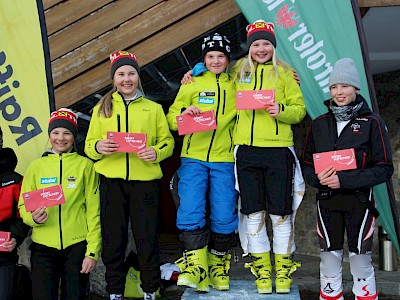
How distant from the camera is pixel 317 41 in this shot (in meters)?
4.58

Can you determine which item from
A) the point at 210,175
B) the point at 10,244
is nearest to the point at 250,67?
the point at 210,175

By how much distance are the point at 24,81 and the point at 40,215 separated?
161 cm

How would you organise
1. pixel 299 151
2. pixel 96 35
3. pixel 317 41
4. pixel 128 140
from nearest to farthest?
pixel 128 140 → pixel 317 41 → pixel 96 35 → pixel 299 151

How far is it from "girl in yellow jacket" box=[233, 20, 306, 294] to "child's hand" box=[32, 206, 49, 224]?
1.33m

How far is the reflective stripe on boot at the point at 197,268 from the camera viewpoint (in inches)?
149

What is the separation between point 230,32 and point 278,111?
6.02 feet

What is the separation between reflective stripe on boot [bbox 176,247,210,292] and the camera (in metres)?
3.80

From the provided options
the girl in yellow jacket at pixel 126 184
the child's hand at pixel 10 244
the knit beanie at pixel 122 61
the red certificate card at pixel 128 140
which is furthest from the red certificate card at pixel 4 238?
the knit beanie at pixel 122 61

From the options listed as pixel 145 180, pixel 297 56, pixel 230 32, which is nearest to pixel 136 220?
pixel 145 180

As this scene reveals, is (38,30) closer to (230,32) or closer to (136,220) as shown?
(230,32)

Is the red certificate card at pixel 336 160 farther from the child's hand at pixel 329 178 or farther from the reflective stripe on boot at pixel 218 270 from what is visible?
the reflective stripe on boot at pixel 218 270

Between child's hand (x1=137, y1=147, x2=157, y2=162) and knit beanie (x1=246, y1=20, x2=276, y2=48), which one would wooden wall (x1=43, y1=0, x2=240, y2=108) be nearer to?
knit beanie (x1=246, y1=20, x2=276, y2=48)

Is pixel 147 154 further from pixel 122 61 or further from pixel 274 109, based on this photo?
pixel 274 109

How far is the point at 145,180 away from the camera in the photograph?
13.0ft
